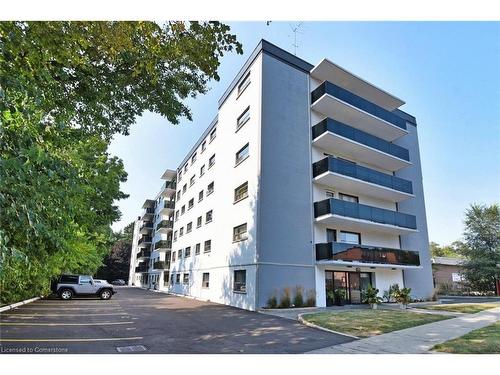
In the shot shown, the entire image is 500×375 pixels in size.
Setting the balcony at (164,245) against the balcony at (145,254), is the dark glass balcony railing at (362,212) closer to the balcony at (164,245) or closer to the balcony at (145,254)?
the balcony at (164,245)

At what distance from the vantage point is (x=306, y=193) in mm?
18859

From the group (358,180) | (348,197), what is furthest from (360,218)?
(348,197)

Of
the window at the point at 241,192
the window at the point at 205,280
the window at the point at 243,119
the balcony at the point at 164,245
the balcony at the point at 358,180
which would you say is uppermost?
the window at the point at 243,119

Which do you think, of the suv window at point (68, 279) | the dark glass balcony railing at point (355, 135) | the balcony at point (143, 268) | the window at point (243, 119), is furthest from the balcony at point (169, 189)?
the dark glass balcony railing at point (355, 135)

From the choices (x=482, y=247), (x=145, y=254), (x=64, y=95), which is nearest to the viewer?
(x=64, y=95)

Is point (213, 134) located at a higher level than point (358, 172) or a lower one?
higher

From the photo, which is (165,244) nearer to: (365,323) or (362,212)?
(362,212)

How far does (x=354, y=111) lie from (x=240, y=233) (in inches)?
422

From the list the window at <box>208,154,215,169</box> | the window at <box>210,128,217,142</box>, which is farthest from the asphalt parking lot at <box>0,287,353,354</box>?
the window at <box>210,128,217,142</box>

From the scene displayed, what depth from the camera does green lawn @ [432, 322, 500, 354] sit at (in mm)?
7233

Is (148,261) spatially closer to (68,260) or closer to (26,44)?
(68,260)

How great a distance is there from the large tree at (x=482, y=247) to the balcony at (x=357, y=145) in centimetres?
1565

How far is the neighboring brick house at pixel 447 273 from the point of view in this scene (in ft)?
114

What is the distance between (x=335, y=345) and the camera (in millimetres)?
8156
